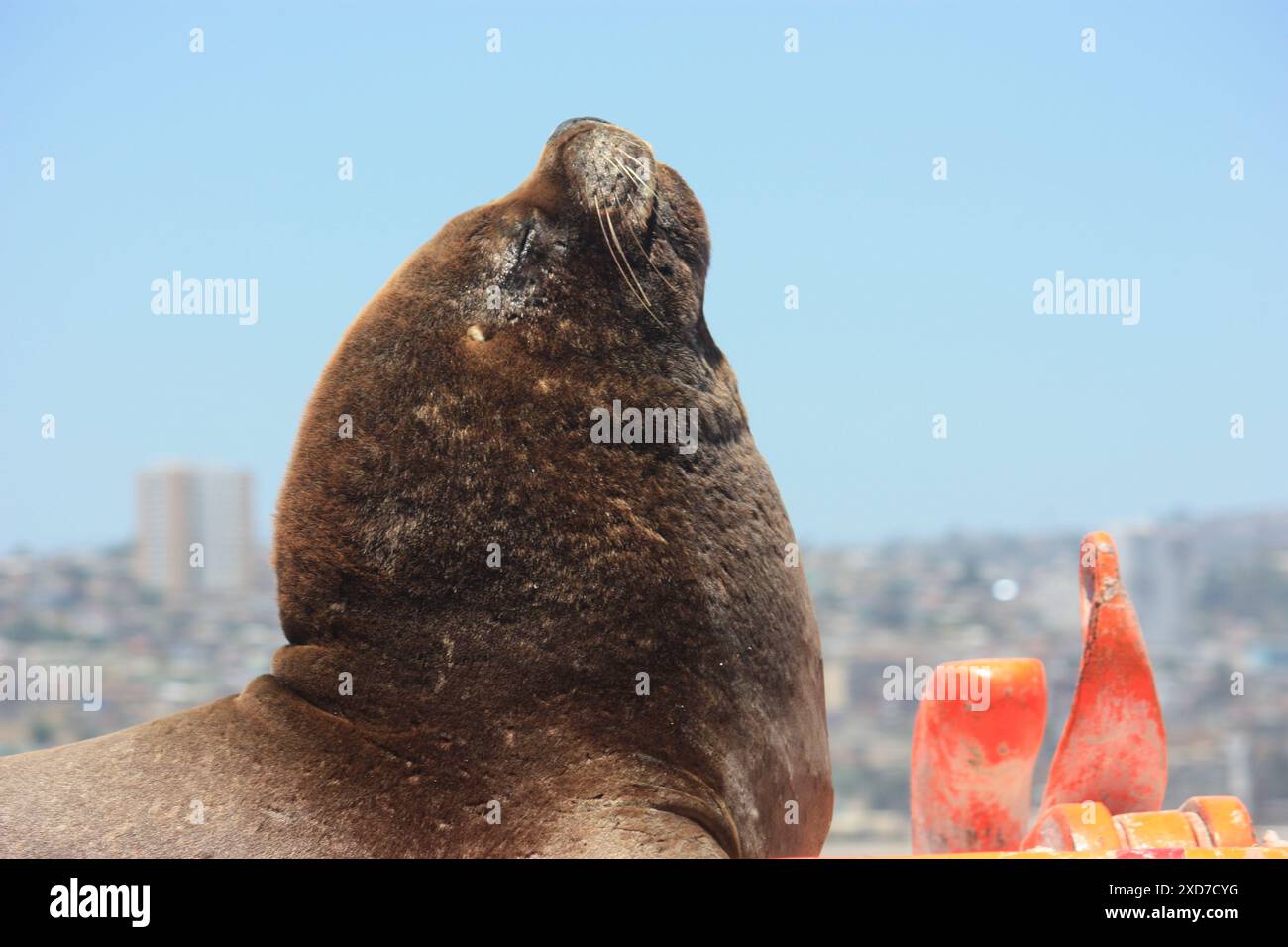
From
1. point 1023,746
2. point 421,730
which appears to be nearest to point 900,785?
point 1023,746

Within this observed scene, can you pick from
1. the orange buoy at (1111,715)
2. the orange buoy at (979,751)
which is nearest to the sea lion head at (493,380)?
the orange buoy at (979,751)

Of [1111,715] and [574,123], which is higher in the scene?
[574,123]

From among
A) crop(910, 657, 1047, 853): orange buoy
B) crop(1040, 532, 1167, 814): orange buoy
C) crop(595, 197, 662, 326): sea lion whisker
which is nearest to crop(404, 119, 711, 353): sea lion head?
crop(595, 197, 662, 326): sea lion whisker

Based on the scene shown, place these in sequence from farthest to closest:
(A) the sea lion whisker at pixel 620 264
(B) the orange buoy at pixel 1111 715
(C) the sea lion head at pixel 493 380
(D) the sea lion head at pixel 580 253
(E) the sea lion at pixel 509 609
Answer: (B) the orange buoy at pixel 1111 715
(A) the sea lion whisker at pixel 620 264
(D) the sea lion head at pixel 580 253
(C) the sea lion head at pixel 493 380
(E) the sea lion at pixel 509 609

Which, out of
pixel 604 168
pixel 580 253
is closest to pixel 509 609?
pixel 580 253

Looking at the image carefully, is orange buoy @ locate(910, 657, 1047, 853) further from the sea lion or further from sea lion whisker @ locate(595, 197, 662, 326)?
sea lion whisker @ locate(595, 197, 662, 326)

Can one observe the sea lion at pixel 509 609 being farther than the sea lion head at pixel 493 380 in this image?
No

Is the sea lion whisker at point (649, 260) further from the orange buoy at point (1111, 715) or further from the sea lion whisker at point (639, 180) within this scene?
the orange buoy at point (1111, 715)

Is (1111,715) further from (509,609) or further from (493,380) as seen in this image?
(493,380)
